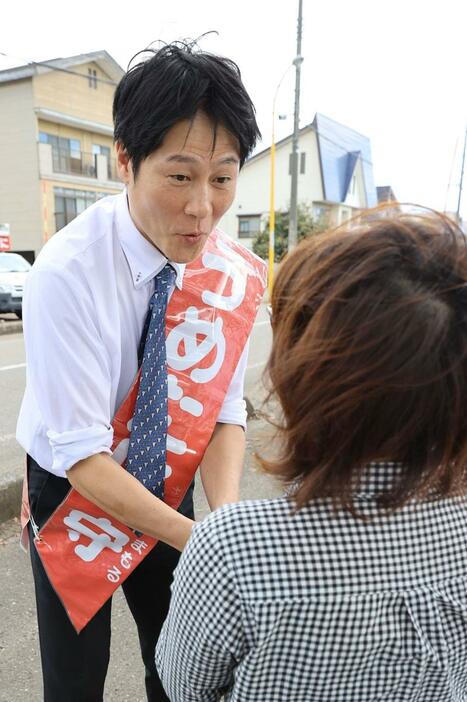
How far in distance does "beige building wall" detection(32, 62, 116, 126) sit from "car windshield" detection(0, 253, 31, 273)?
9069 mm

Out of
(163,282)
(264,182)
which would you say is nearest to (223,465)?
(163,282)

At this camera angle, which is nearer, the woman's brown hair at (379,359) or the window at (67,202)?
the woman's brown hair at (379,359)

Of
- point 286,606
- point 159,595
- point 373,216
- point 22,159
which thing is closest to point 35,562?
point 159,595

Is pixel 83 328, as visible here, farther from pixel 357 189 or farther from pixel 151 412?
pixel 357 189

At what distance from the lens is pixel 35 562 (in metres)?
1.35

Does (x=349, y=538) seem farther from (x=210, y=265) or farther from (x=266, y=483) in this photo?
(x=266, y=483)

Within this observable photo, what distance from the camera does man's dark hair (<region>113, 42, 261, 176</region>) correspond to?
112 centimetres

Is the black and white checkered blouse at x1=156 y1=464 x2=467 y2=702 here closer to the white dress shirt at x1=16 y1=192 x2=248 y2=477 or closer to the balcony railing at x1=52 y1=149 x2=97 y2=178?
the white dress shirt at x1=16 y1=192 x2=248 y2=477

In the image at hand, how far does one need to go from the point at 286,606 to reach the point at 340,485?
0.18m

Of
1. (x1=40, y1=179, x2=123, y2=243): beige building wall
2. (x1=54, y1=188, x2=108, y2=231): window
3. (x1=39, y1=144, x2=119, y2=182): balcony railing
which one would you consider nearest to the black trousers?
(x1=39, y1=144, x2=119, y2=182): balcony railing

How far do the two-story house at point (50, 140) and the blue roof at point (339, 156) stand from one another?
12.0 metres

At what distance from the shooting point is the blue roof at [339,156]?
2912cm

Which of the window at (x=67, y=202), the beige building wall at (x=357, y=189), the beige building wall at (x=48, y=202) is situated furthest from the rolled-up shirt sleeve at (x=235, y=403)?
the beige building wall at (x=357, y=189)

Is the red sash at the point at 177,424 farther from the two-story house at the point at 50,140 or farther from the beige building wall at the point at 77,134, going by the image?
the beige building wall at the point at 77,134
